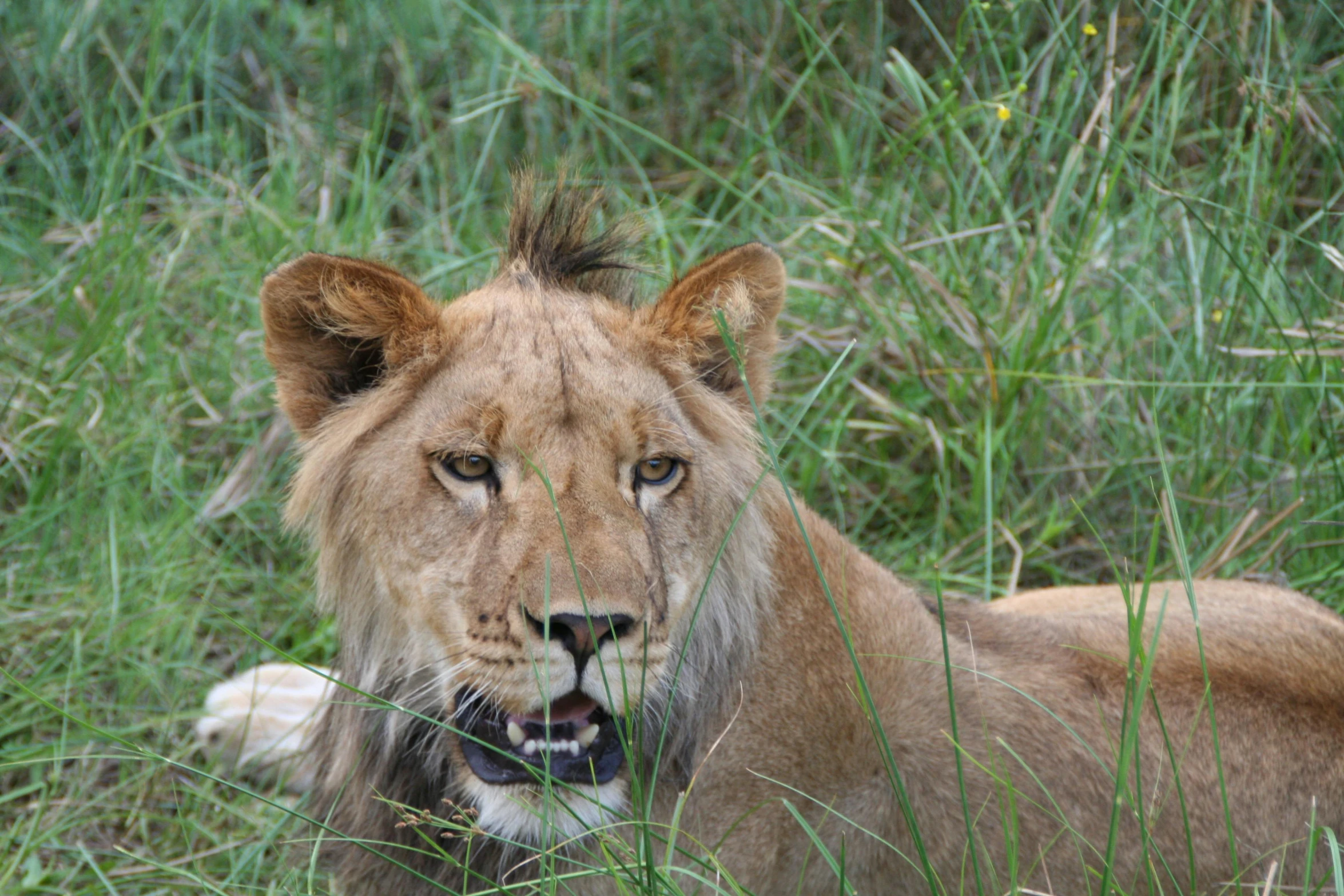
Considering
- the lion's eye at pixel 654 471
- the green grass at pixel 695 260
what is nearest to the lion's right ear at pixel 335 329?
the lion's eye at pixel 654 471

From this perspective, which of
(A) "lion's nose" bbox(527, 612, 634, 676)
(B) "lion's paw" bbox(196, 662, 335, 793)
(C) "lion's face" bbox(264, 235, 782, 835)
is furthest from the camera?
(B) "lion's paw" bbox(196, 662, 335, 793)

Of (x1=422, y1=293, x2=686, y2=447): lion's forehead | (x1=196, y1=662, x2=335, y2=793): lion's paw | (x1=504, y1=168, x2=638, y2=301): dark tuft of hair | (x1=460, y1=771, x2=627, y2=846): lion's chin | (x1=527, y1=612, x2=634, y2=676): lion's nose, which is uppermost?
(x1=504, y1=168, x2=638, y2=301): dark tuft of hair

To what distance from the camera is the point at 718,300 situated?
2.88 m

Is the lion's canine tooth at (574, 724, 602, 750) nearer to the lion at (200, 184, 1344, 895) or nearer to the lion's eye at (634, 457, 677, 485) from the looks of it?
the lion at (200, 184, 1344, 895)

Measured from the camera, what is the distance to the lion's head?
241cm

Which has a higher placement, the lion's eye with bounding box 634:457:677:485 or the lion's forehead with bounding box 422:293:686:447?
the lion's forehead with bounding box 422:293:686:447

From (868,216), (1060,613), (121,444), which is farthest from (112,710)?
(868,216)

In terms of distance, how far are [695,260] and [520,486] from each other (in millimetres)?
2524

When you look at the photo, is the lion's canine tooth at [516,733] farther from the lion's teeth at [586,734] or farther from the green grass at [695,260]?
the green grass at [695,260]

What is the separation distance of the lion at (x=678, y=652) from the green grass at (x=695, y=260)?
1.80 feet

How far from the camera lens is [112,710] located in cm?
377

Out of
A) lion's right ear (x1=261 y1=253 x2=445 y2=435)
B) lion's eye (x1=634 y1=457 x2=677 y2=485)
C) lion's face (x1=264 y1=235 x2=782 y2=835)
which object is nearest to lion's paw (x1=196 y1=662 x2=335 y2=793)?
lion's face (x1=264 y1=235 x2=782 y2=835)

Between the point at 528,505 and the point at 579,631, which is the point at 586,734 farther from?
the point at 528,505

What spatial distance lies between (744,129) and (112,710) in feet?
10.1
